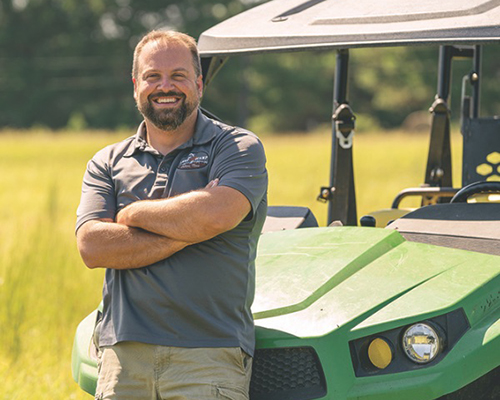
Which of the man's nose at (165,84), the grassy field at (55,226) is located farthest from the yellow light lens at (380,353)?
the grassy field at (55,226)

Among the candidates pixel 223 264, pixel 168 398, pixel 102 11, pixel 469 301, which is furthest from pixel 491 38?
A: pixel 102 11

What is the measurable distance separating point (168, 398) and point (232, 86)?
4034 centimetres

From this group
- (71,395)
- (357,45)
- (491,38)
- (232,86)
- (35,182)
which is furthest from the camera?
(232,86)

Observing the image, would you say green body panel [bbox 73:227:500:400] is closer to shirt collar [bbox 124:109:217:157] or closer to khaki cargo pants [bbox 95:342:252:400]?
khaki cargo pants [bbox 95:342:252:400]

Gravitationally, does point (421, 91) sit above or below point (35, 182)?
below

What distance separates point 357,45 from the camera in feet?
10.6

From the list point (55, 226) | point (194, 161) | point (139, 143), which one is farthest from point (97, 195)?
point (55, 226)

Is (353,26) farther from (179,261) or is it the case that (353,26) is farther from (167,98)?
(179,261)

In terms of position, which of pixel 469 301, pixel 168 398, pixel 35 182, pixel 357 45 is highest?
pixel 357 45

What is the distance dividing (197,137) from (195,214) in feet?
1.12

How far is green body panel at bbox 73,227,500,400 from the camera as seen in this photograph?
8.75ft

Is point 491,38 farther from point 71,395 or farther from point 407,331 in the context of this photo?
point 71,395

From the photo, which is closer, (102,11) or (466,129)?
(466,129)

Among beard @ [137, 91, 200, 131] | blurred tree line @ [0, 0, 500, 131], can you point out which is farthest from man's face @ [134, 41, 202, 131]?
blurred tree line @ [0, 0, 500, 131]
